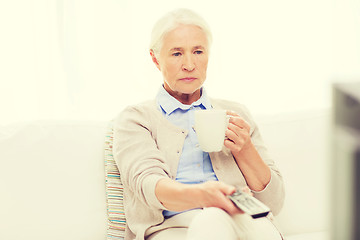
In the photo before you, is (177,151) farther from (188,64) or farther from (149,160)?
(188,64)

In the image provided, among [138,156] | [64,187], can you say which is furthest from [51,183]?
[138,156]

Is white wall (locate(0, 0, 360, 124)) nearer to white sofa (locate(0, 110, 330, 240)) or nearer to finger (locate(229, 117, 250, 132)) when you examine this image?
white sofa (locate(0, 110, 330, 240))

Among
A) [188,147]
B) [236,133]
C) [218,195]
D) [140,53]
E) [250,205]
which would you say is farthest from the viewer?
[140,53]

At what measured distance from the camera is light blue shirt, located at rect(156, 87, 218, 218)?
1415 mm

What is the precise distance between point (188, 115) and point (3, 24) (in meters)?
0.98

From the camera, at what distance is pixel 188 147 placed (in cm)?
145

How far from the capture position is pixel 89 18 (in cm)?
200

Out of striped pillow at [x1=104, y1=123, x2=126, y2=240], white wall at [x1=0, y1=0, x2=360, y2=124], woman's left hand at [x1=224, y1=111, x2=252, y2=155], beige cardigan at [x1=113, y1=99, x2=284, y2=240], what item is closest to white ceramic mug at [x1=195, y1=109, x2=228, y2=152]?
woman's left hand at [x1=224, y1=111, x2=252, y2=155]

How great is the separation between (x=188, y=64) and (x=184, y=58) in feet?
0.10

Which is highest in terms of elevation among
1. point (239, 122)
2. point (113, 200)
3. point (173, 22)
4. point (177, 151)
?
point (173, 22)

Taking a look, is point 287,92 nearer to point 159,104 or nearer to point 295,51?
point 295,51

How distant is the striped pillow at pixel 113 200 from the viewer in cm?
146

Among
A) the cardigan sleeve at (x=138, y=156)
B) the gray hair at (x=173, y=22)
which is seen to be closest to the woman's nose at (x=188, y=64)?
the gray hair at (x=173, y=22)

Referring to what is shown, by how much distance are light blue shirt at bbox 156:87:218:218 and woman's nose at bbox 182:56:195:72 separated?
0.13 m
